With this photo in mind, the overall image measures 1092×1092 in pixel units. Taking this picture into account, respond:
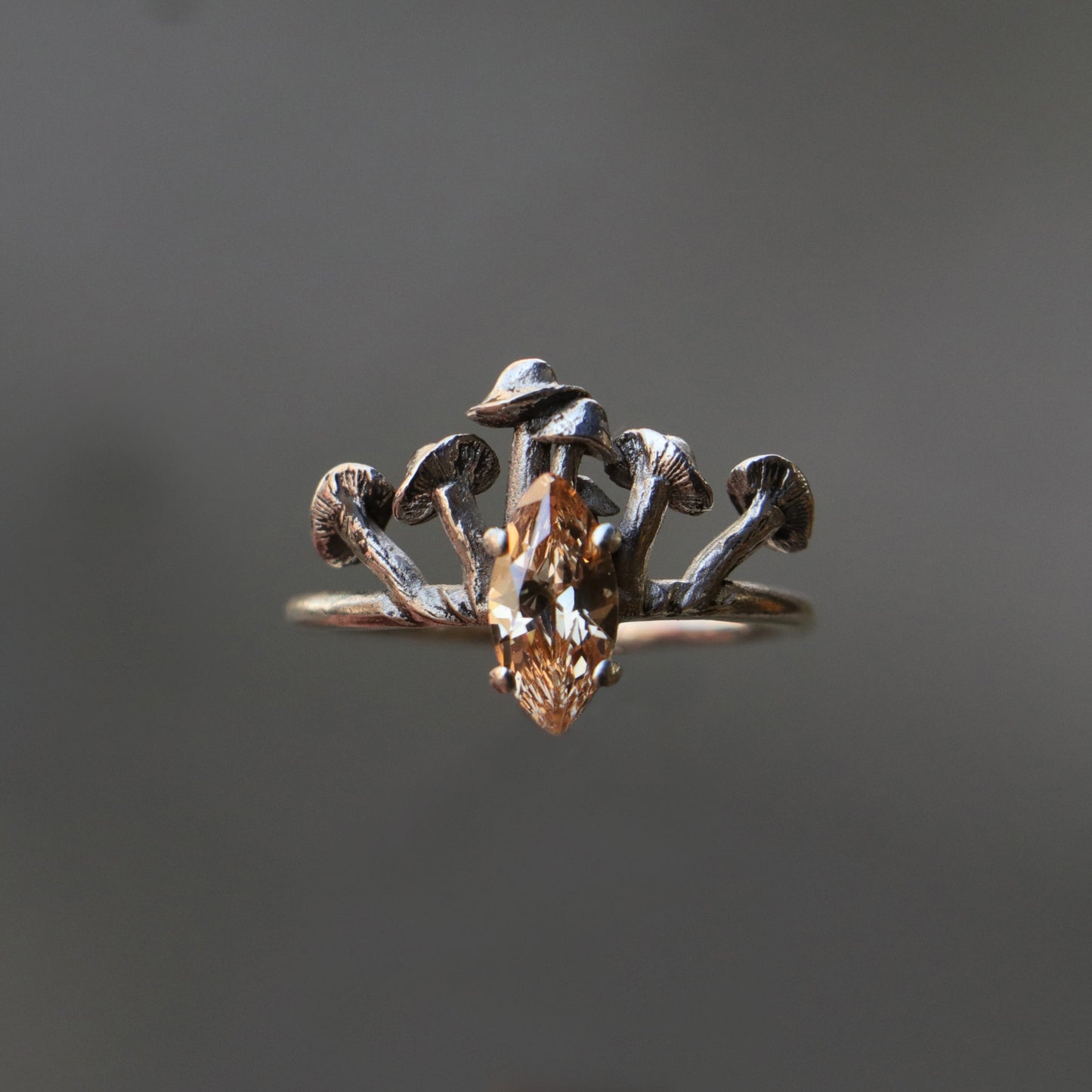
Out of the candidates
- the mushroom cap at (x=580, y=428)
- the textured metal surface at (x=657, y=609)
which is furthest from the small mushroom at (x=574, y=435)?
the textured metal surface at (x=657, y=609)

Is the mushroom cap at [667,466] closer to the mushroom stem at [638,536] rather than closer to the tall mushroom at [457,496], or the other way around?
the mushroom stem at [638,536]

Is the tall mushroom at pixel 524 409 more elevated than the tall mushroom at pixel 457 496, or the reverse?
the tall mushroom at pixel 524 409

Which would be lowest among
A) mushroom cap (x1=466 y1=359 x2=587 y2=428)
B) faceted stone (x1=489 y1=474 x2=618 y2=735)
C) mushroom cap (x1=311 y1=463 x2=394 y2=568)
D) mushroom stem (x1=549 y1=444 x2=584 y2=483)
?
faceted stone (x1=489 y1=474 x2=618 y2=735)

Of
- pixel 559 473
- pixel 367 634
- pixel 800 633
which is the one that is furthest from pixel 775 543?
pixel 367 634

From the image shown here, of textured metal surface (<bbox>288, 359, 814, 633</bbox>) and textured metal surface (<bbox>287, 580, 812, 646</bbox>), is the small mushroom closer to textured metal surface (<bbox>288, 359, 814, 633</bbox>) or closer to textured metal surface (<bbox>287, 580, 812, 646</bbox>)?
textured metal surface (<bbox>288, 359, 814, 633</bbox>)

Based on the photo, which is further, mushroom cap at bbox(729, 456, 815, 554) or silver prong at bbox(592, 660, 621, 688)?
mushroom cap at bbox(729, 456, 815, 554)

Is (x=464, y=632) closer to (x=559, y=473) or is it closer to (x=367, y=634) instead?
(x=367, y=634)

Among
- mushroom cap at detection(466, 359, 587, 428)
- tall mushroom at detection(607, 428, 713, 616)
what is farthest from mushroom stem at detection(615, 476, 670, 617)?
mushroom cap at detection(466, 359, 587, 428)
